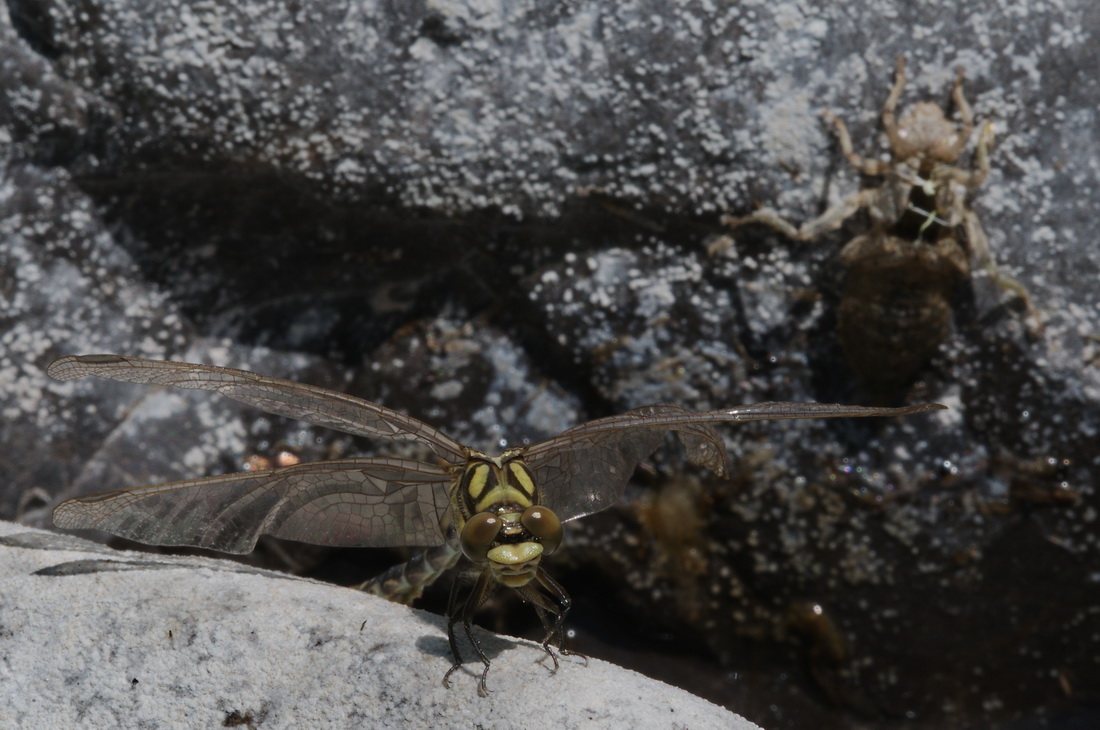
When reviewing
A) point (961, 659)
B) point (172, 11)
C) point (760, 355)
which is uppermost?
point (172, 11)

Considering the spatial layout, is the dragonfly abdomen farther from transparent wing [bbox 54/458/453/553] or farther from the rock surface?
the rock surface

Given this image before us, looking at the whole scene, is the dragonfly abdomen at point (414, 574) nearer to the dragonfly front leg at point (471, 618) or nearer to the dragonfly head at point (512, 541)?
the dragonfly front leg at point (471, 618)

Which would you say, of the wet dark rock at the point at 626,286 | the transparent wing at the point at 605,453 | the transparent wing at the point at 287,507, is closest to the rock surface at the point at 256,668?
the transparent wing at the point at 287,507

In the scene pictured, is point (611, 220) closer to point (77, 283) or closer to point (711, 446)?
point (711, 446)

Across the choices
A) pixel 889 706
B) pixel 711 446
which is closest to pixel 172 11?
pixel 711 446

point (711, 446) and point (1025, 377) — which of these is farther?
point (1025, 377)

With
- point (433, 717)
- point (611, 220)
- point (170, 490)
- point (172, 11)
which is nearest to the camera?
point (433, 717)

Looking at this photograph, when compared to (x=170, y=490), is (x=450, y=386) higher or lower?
lower
